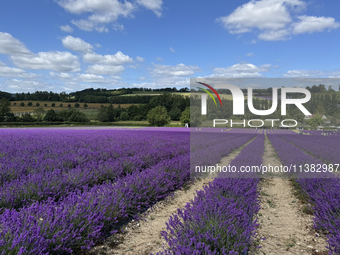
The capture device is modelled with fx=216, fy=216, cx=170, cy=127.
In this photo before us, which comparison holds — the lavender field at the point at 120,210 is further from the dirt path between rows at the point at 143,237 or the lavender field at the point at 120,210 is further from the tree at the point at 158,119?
the tree at the point at 158,119

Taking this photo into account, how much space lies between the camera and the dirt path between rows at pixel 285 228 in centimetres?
246

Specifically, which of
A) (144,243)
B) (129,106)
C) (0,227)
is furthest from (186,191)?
(129,106)

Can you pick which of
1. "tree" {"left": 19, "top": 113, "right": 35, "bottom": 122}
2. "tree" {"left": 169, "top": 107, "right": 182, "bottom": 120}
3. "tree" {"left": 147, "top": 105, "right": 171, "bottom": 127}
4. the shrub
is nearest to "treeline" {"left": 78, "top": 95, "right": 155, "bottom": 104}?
the shrub

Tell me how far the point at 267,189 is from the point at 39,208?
4449 millimetres

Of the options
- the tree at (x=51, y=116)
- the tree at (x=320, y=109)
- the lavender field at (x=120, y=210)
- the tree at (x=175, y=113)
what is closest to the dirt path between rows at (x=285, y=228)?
the lavender field at (x=120, y=210)

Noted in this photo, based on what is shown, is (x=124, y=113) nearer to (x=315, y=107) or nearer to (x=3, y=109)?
(x=3, y=109)

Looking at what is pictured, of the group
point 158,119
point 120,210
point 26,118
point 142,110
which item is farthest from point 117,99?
point 120,210

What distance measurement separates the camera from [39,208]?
2318 mm

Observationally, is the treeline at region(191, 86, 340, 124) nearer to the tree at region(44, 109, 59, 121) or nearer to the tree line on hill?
the tree line on hill

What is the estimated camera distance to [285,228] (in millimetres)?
2980

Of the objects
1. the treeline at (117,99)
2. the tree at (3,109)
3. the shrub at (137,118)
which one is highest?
the treeline at (117,99)

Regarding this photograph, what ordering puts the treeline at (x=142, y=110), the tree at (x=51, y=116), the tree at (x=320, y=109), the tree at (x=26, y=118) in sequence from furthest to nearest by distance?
the treeline at (x=142, y=110) → the tree at (x=51, y=116) → the tree at (x=26, y=118) → the tree at (x=320, y=109)

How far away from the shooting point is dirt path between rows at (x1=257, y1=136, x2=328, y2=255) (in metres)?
2.46

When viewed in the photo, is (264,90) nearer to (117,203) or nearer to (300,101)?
(300,101)
